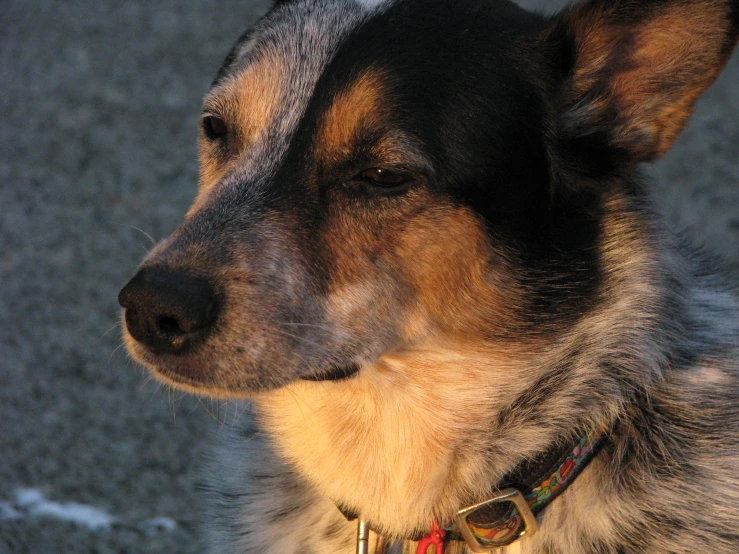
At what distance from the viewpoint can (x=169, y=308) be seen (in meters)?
2.11

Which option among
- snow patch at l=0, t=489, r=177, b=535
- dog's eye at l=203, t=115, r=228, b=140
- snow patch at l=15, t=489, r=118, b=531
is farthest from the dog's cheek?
snow patch at l=15, t=489, r=118, b=531

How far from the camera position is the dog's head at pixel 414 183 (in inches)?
87.9

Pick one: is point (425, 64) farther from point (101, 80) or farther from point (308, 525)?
point (101, 80)

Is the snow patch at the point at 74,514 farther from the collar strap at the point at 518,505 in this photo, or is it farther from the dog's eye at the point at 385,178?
the dog's eye at the point at 385,178

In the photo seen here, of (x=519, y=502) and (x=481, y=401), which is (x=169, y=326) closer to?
(x=481, y=401)

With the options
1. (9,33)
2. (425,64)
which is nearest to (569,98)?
(425,64)

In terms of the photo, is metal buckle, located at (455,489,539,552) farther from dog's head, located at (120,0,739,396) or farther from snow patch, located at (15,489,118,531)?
snow patch, located at (15,489,118,531)

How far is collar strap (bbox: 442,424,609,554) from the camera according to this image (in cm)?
231

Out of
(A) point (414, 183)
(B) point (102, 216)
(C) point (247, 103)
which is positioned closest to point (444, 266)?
(A) point (414, 183)

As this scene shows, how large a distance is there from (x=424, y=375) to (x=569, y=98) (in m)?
0.84

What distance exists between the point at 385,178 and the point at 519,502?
2.86 ft

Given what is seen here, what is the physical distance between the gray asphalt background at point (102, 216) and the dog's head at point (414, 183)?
753 mm

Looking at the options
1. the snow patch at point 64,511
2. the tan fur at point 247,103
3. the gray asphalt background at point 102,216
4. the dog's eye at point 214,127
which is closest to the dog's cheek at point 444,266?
the tan fur at point 247,103

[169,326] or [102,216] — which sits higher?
[169,326]
